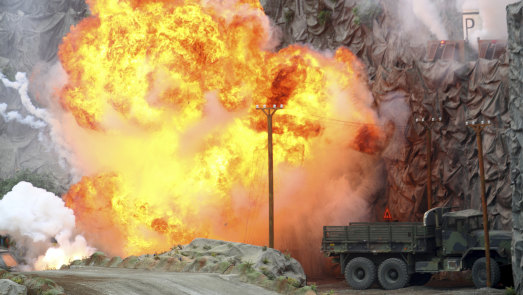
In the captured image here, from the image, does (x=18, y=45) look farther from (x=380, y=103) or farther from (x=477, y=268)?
(x=477, y=268)

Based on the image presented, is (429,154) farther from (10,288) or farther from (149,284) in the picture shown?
(10,288)

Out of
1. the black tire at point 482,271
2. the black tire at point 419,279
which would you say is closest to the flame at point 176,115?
the black tire at point 419,279

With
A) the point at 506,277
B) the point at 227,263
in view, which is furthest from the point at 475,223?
the point at 227,263

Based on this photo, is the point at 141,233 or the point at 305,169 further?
the point at 305,169

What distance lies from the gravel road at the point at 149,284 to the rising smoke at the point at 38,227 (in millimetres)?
10243

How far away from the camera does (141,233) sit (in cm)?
3678

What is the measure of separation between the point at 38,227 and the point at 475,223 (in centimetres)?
2054

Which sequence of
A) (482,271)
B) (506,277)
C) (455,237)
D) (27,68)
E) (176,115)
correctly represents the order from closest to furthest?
(506,277), (482,271), (455,237), (176,115), (27,68)

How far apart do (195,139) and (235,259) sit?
1031 centimetres

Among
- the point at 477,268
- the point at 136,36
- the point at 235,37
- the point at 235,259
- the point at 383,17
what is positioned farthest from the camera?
the point at 383,17

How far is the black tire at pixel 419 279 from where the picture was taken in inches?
1430

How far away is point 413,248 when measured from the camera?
34438 millimetres

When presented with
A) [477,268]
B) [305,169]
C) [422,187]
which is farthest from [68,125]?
[477,268]

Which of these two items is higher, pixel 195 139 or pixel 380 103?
pixel 380 103
